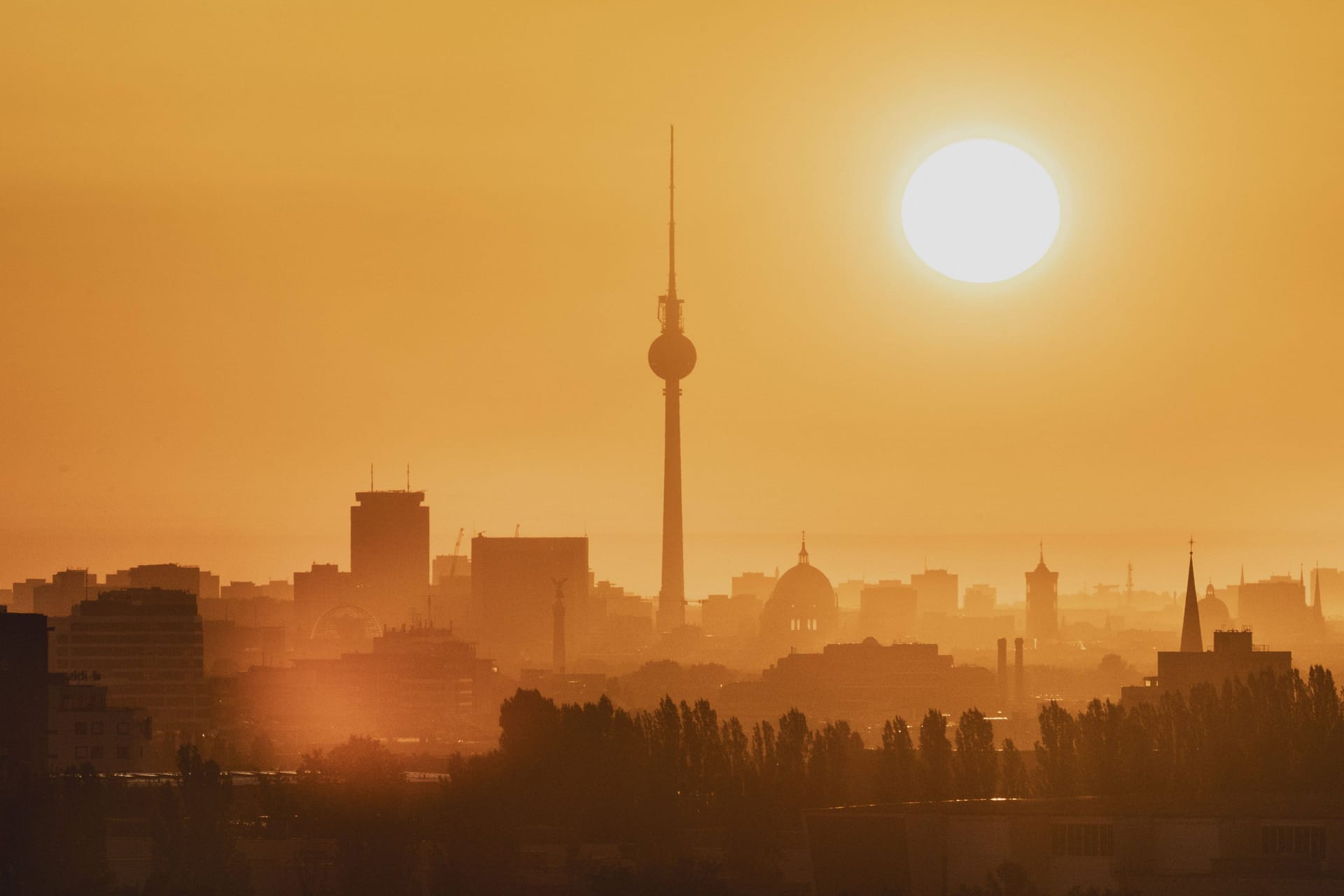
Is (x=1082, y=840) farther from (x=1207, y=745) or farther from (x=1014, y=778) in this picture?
(x=1207, y=745)

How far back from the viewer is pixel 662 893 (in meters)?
87.9

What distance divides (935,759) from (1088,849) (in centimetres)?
3199

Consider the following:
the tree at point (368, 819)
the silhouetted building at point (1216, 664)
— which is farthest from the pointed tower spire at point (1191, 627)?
the tree at point (368, 819)

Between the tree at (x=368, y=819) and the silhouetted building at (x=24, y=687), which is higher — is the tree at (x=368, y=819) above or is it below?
below

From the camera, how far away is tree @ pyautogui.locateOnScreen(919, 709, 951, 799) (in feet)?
363

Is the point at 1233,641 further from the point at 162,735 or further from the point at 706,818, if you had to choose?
the point at 162,735

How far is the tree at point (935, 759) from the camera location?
110750 millimetres

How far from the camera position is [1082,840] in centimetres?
8369

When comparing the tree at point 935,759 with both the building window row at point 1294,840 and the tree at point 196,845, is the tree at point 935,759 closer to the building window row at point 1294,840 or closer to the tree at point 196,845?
the building window row at point 1294,840

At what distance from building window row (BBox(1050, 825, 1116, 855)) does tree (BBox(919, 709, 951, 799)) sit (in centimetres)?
2473

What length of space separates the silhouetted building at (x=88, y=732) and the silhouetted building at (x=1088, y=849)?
65615mm

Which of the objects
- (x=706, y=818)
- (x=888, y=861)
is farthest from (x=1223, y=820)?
(x=706, y=818)

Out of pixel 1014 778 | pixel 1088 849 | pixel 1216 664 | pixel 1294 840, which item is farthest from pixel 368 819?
pixel 1216 664

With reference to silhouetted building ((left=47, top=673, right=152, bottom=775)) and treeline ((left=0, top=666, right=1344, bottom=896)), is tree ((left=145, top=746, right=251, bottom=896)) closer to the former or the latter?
treeline ((left=0, top=666, right=1344, bottom=896))
